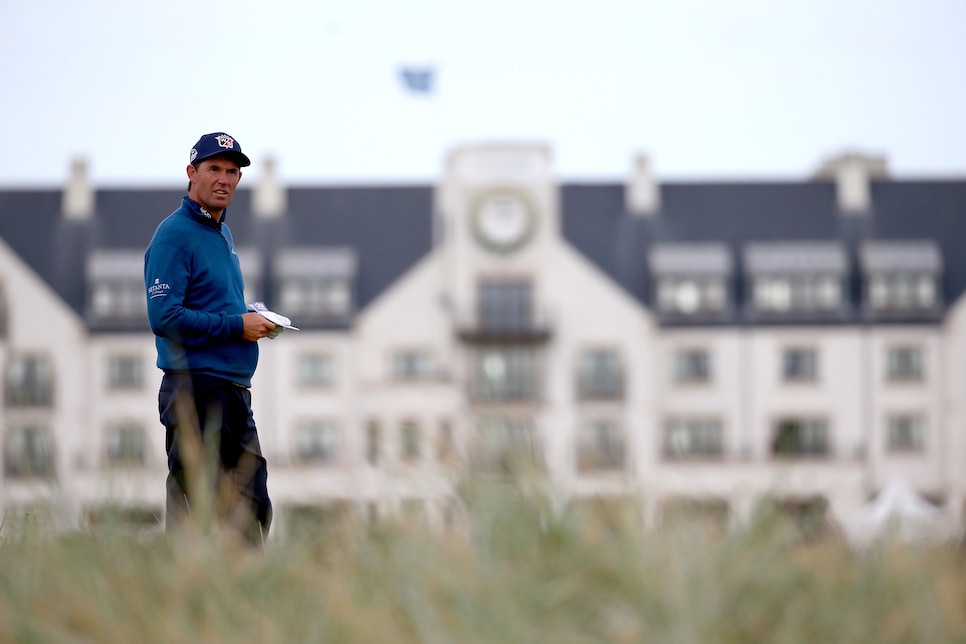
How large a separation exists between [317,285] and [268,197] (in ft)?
14.4

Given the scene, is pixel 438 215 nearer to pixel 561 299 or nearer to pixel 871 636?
pixel 561 299

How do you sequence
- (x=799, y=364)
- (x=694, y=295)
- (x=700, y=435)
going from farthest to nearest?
(x=799, y=364) < (x=694, y=295) < (x=700, y=435)

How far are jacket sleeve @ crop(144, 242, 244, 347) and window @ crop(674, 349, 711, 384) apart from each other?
4233cm

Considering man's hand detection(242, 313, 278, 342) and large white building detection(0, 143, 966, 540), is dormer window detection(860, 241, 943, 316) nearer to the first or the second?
large white building detection(0, 143, 966, 540)

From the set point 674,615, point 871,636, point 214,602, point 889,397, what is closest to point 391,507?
point 214,602

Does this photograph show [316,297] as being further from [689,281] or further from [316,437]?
[689,281]

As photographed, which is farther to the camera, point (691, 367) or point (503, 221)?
point (691, 367)

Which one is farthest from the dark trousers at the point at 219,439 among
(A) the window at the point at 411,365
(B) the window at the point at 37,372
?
(B) the window at the point at 37,372

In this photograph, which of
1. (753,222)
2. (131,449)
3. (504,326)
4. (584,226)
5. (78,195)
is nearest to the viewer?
(131,449)

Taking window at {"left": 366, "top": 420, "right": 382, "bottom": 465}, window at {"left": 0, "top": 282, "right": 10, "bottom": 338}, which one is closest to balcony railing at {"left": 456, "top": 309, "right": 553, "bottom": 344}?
window at {"left": 0, "top": 282, "right": 10, "bottom": 338}

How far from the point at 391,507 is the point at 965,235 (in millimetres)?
48673

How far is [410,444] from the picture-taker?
5.17 metres

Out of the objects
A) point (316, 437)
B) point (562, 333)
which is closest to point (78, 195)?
point (316, 437)

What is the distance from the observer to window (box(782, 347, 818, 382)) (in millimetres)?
48219
